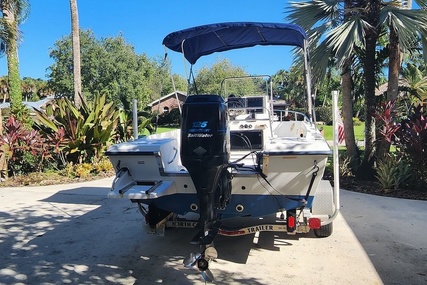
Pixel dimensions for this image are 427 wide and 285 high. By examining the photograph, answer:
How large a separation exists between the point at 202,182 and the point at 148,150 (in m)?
0.84

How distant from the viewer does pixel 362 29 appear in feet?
25.0

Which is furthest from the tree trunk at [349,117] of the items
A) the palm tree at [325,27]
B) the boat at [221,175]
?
the boat at [221,175]

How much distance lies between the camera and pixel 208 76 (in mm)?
48656

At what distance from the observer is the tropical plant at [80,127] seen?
32.4ft

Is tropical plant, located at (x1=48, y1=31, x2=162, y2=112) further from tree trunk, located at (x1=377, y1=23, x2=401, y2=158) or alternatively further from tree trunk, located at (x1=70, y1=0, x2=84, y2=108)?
tree trunk, located at (x1=377, y1=23, x2=401, y2=158)

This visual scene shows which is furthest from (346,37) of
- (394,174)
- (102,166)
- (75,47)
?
(75,47)

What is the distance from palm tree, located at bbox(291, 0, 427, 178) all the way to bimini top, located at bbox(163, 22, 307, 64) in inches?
97.5

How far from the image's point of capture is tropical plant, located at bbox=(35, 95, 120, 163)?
388 inches

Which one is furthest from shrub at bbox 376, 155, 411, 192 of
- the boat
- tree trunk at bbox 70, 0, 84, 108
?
tree trunk at bbox 70, 0, 84, 108

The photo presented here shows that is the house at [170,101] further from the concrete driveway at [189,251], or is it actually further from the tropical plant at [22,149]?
the tropical plant at [22,149]

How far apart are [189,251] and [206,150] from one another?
1.80 m

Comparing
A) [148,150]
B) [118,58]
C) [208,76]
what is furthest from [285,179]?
[208,76]

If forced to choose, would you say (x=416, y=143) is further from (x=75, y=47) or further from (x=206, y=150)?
(x=75, y=47)

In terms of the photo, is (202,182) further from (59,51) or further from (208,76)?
(208,76)
